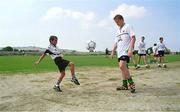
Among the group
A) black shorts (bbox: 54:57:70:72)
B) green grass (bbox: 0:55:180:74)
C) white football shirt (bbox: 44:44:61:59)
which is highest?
white football shirt (bbox: 44:44:61:59)

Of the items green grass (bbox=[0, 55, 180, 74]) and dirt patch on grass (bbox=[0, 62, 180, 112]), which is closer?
dirt patch on grass (bbox=[0, 62, 180, 112])

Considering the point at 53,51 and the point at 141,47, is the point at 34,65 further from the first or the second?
the point at 53,51

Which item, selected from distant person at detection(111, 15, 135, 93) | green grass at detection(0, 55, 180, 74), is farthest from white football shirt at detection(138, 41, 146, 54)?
distant person at detection(111, 15, 135, 93)

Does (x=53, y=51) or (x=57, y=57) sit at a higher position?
(x=53, y=51)

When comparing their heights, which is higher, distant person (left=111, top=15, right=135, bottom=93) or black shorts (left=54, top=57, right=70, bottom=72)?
distant person (left=111, top=15, right=135, bottom=93)

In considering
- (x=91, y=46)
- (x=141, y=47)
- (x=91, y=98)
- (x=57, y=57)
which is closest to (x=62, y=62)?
(x=57, y=57)

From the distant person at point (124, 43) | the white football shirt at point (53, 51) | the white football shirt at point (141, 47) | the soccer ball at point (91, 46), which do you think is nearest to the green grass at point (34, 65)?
the white football shirt at point (141, 47)

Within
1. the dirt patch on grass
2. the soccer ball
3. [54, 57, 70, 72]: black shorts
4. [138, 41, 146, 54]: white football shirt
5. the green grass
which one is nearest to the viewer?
the dirt patch on grass

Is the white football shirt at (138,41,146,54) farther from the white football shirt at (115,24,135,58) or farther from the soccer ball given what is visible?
the soccer ball

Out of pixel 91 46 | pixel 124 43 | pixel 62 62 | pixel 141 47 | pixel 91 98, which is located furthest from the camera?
pixel 91 46

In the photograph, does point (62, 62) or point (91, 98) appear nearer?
point (91, 98)

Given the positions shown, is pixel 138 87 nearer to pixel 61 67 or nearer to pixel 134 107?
pixel 61 67

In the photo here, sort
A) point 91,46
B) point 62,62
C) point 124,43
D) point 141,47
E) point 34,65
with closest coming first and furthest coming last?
point 124,43
point 62,62
point 141,47
point 34,65
point 91,46

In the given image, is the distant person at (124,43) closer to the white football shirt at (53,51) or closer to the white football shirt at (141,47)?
the white football shirt at (53,51)
